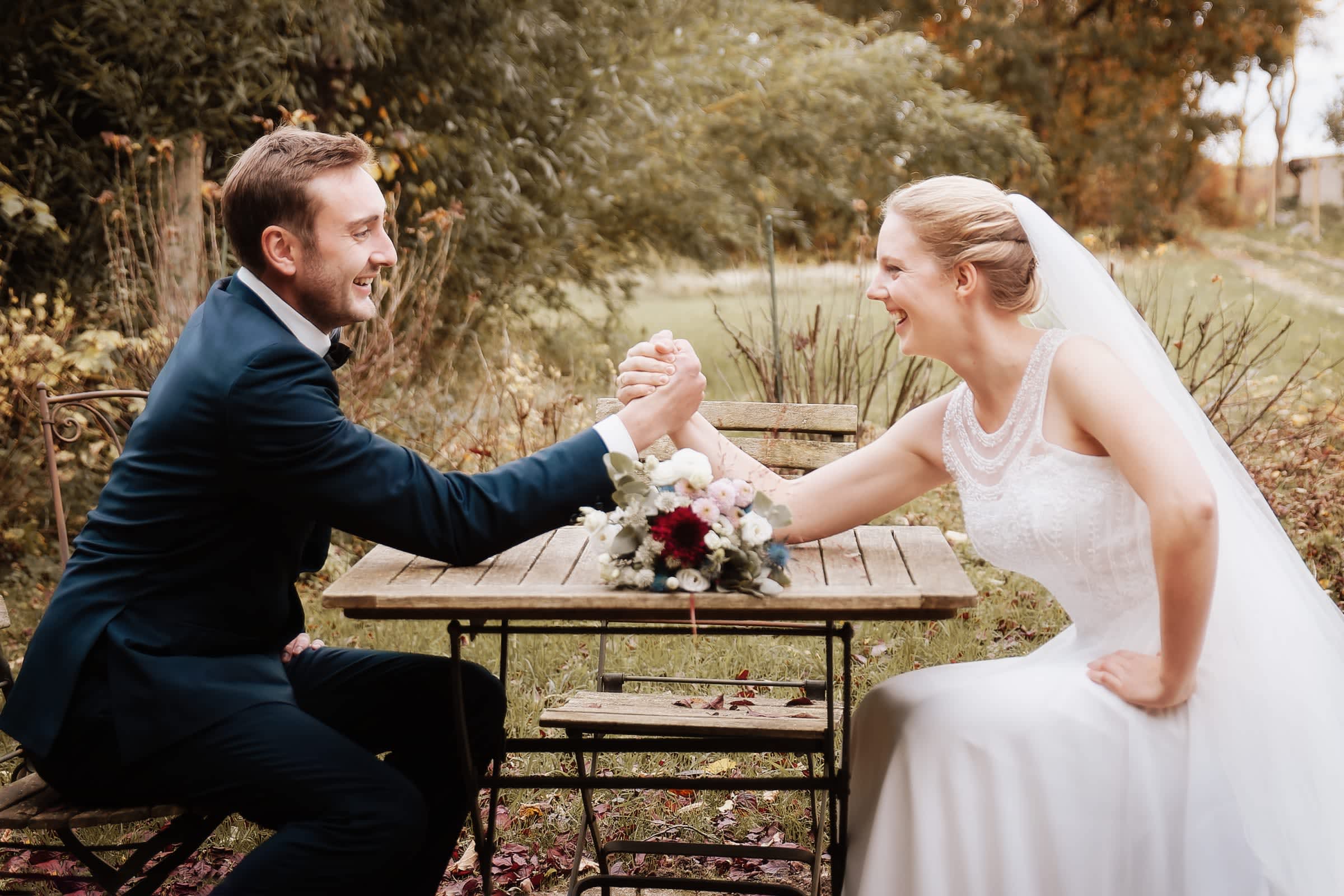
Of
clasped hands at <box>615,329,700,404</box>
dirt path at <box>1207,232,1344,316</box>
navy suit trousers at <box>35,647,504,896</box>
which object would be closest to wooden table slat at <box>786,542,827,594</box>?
clasped hands at <box>615,329,700,404</box>

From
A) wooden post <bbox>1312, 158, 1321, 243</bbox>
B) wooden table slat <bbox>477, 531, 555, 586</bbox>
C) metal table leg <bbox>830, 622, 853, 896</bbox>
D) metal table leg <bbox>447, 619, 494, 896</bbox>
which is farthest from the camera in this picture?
wooden post <bbox>1312, 158, 1321, 243</bbox>

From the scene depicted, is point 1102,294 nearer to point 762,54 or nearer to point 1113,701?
point 1113,701

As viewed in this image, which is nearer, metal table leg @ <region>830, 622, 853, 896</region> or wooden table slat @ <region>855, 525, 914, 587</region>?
wooden table slat @ <region>855, 525, 914, 587</region>

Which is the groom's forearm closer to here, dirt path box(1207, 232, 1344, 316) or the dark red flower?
the dark red flower

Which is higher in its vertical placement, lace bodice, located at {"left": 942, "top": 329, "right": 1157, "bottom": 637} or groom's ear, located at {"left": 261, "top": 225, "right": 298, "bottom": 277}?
groom's ear, located at {"left": 261, "top": 225, "right": 298, "bottom": 277}

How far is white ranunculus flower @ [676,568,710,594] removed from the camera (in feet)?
6.95

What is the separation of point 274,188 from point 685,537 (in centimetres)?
107

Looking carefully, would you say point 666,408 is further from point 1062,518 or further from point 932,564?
point 1062,518

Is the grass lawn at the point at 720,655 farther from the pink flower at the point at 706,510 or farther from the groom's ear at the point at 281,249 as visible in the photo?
the groom's ear at the point at 281,249

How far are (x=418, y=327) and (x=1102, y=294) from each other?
17.0 ft

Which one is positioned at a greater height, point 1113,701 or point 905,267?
point 905,267

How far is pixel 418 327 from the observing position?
23.5 ft

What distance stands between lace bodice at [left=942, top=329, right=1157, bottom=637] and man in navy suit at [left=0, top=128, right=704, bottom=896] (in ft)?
2.57

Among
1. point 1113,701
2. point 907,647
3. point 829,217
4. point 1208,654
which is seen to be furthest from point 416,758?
point 829,217
